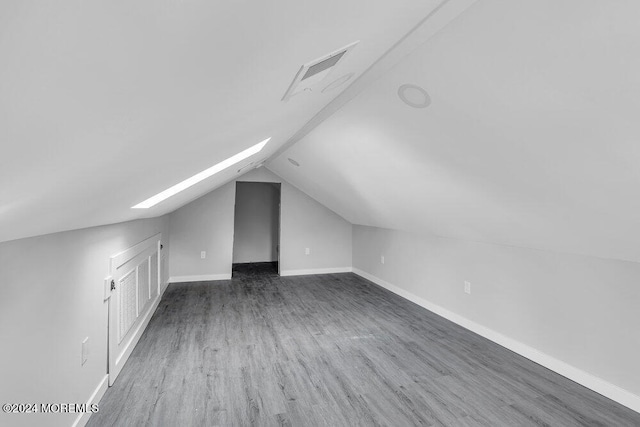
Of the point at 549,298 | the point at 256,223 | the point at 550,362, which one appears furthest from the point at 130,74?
the point at 256,223

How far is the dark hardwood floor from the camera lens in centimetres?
218

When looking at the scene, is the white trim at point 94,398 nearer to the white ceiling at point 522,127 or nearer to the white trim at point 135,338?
the white trim at point 135,338

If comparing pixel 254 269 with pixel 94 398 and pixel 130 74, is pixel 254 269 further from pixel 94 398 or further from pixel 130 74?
pixel 130 74

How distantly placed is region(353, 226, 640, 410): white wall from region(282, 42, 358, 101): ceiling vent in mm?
2503

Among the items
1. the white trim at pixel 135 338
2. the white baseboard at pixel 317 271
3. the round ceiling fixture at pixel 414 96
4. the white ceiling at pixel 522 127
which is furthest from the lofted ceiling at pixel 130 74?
the white baseboard at pixel 317 271

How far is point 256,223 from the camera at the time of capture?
7.60 metres

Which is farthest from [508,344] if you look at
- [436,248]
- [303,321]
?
[303,321]

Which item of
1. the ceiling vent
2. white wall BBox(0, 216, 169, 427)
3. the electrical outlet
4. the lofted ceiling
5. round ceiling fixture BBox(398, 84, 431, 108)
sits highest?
round ceiling fixture BBox(398, 84, 431, 108)

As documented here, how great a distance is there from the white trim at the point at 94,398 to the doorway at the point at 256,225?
195 inches

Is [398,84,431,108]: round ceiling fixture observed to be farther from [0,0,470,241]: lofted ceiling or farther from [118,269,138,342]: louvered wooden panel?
[118,269,138,342]: louvered wooden panel

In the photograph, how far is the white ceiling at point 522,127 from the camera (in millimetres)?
1201

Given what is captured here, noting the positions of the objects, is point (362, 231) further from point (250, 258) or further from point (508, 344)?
point (508, 344)

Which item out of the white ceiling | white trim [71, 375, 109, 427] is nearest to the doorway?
the white ceiling

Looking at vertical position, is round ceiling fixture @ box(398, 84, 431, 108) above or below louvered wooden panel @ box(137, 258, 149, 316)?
above
